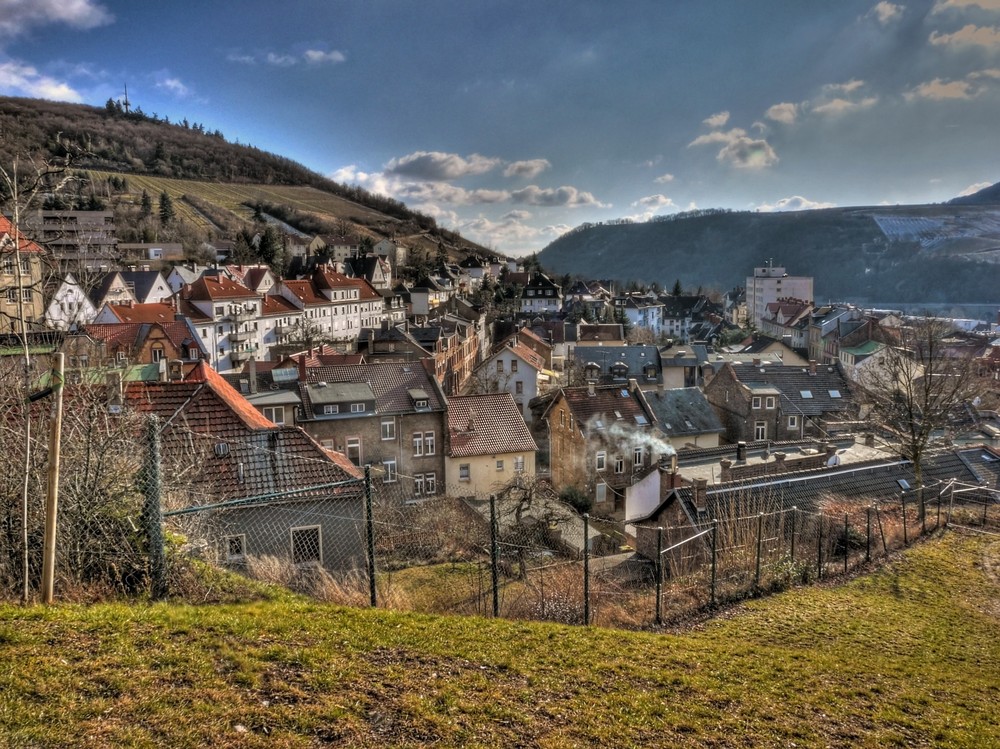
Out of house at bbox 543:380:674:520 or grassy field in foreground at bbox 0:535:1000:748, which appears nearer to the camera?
grassy field in foreground at bbox 0:535:1000:748

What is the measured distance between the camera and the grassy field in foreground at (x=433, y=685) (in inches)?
221

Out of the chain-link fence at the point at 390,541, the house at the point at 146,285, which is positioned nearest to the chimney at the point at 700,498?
the chain-link fence at the point at 390,541

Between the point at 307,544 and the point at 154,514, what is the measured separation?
22.4ft

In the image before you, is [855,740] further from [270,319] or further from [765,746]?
[270,319]

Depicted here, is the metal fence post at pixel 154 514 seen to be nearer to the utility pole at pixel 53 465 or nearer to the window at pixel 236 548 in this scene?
the utility pole at pixel 53 465

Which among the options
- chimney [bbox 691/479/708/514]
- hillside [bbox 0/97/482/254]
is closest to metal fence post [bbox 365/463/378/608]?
chimney [bbox 691/479/708/514]

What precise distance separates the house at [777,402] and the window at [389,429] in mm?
20583

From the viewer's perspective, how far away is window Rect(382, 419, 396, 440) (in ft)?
107

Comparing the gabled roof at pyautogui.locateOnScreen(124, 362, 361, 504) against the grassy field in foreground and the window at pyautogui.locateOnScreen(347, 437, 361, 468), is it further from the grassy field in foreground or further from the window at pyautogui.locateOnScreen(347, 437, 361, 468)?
the window at pyautogui.locateOnScreen(347, 437, 361, 468)

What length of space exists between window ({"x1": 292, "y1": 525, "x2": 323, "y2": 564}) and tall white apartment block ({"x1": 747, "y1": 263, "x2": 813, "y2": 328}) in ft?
441

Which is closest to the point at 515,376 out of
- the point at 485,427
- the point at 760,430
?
the point at 485,427

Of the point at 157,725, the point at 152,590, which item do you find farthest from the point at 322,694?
the point at 152,590

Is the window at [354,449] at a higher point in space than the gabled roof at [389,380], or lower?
lower

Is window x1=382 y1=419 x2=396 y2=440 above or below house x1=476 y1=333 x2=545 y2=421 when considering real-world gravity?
below
